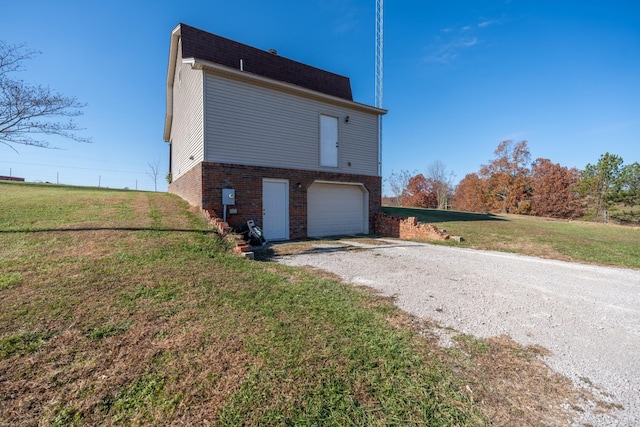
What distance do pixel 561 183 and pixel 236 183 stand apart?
111ft

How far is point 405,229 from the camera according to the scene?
10.8 metres

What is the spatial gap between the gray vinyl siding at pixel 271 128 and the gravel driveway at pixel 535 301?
4.01m

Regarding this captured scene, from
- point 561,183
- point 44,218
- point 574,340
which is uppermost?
point 561,183

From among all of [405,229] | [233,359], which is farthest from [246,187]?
[233,359]

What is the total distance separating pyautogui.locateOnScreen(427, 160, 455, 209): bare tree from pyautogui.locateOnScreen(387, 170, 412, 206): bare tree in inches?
107

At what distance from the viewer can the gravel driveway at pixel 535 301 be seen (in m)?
2.45

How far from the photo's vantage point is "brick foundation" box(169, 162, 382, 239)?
26.9ft

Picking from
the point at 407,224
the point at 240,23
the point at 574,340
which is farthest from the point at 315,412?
the point at 240,23

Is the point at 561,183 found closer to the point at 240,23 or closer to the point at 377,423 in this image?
the point at 240,23

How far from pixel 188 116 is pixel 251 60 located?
3.63 metres

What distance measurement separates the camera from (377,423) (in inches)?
69.6

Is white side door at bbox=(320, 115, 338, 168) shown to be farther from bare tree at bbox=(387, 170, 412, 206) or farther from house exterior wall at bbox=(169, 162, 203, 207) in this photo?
bare tree at bbox=(387, 170, 412, 206)

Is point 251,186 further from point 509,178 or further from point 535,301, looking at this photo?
point 509,178

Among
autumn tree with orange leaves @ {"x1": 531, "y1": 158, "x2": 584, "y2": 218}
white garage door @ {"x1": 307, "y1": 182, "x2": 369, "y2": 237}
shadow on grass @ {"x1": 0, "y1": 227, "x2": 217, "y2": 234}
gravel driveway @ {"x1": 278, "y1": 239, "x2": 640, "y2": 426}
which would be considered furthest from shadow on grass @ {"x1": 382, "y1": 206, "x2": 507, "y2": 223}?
autumn tree with orange leaves @ {"x1": 531, "y1": 158, "x2": 584, "y2": 218}
